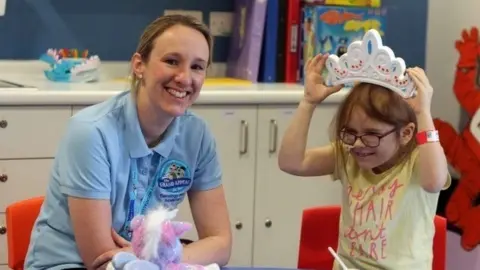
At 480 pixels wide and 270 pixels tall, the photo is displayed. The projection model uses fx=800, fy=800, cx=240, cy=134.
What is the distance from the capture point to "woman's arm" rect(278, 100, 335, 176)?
6.07 feet

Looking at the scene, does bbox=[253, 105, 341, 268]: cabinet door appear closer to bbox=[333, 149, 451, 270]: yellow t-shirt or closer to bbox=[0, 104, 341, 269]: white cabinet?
bbox=[0, 104, 341, 269]: white cabinet

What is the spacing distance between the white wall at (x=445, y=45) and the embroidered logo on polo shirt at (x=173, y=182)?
1.69 m

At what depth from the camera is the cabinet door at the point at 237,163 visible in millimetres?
2875

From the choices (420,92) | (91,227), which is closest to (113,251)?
(91,227)

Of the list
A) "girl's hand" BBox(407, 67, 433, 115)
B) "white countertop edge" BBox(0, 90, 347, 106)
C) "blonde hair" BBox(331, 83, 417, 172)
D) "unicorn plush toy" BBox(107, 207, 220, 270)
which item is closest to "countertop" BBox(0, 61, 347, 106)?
"white countertop edge" BBox(0, 90, 347, 106)

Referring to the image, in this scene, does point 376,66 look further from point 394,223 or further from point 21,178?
point 21,178

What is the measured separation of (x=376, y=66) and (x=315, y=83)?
22cm

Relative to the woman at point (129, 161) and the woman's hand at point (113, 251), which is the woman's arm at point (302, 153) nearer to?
the woman at point (129, 161)

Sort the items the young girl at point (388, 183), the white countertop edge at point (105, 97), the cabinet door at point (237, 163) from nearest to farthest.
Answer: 1. the young girl at point (388, 183)
2. the white countertop edge at point (105, 97)
3. the cabinet door at point (237, 163)

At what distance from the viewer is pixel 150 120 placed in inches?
69.1

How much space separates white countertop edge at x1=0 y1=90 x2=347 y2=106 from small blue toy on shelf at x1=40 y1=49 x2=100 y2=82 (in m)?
0.33

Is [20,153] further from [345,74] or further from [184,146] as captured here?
[345,74]

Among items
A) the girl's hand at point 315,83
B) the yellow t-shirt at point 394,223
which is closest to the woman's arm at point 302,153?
the girl's hand at point 315,83

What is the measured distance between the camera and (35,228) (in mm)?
1757
